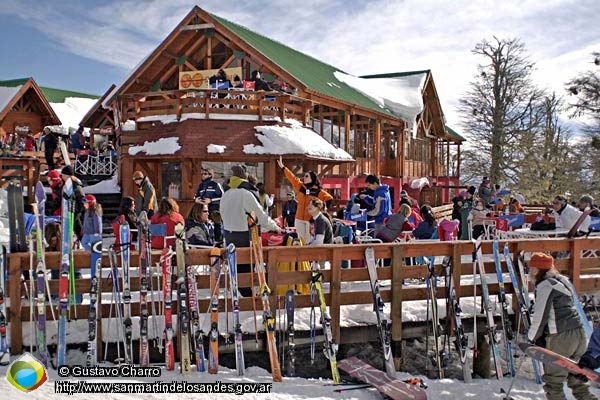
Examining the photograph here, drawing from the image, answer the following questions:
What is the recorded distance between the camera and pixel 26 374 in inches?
185

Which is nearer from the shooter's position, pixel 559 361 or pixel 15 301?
pixel 559 361

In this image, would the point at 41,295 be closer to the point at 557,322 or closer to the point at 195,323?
the point at 195,323

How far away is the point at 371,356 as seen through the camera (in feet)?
22.8

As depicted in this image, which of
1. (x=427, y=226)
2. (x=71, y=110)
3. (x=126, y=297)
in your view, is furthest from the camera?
(x=71, y=110)

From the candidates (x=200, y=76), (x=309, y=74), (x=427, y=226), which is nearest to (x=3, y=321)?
(x=427, y=226)

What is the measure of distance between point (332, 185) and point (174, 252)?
11.9 m

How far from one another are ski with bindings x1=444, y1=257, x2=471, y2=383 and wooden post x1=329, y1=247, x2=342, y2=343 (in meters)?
1.50

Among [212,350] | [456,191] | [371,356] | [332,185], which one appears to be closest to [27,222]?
[212,350]

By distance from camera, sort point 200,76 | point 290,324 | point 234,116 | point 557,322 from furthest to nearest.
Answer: point 200,76
point 234,116
point 290,324
point 557,322

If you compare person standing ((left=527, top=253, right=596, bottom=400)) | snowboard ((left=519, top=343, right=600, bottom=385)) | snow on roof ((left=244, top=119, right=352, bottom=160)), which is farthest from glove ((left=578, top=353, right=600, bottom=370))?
snow on roof ((left=244, top=119, right=352, bottom=160))

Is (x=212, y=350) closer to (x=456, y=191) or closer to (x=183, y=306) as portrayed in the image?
(x=183, y=306)

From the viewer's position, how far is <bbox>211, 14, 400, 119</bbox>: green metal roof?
17078 millimetres

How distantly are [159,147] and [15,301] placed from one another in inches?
342

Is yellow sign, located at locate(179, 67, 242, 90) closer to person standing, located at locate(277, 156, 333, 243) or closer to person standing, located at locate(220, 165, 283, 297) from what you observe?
person standing, located at locate(277, 156, 333, 243)
